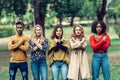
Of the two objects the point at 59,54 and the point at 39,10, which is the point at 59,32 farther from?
the point at 39,10

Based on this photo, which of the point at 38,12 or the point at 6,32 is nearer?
the point at 38,12

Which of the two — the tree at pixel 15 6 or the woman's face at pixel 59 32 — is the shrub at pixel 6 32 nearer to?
the tree at pixel 15 6

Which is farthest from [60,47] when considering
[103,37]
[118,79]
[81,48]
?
[118,79]

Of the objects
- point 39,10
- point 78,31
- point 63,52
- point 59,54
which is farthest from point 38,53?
point 39,10

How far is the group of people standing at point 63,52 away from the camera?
30.8 ft

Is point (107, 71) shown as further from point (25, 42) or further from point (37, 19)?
point (37, 19)

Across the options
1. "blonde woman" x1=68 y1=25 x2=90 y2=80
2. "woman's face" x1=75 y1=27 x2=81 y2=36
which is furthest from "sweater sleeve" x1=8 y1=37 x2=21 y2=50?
"woman's face" x1=75 y1=27 x2=81 y2=36

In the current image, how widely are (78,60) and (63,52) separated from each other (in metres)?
0.44

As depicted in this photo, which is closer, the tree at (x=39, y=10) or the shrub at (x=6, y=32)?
the tree at (x=39, y=10)

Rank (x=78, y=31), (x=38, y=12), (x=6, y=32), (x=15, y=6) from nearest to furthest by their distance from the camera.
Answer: (x=78, y=31)
(x=38, y=12)
(x=15, y=6)
(x=6, y=32)

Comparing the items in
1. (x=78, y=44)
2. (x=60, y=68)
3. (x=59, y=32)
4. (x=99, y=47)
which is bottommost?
(x=60, y=68)

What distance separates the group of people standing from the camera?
9.38 m

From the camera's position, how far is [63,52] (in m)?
9.50

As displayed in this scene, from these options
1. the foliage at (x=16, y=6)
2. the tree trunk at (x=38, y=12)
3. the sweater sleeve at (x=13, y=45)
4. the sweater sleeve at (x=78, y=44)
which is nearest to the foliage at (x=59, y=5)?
the tree trunk at (x=38, y=12)
